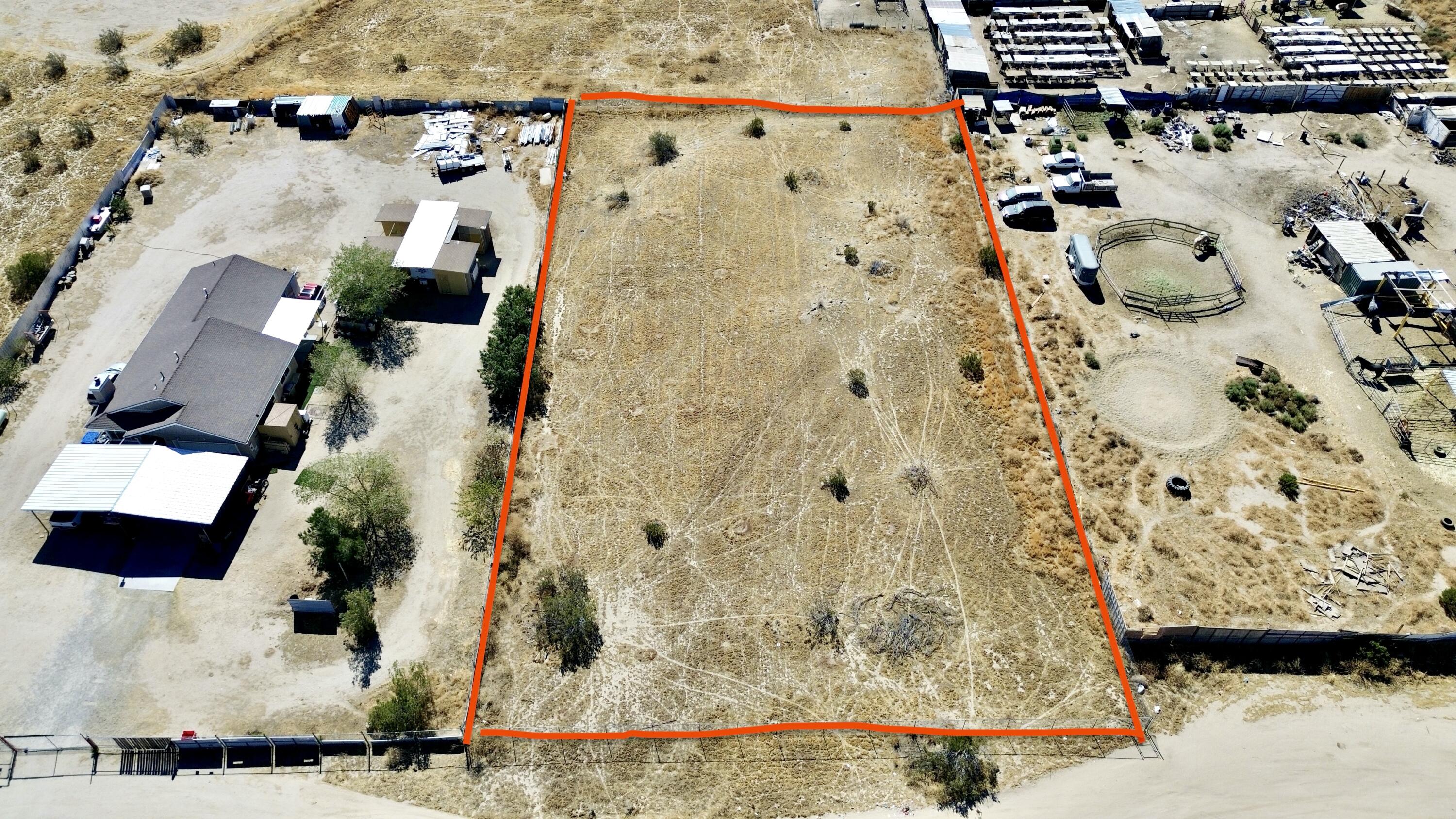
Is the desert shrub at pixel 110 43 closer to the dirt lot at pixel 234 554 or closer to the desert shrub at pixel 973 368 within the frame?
the dirt lot at pixel 234 554

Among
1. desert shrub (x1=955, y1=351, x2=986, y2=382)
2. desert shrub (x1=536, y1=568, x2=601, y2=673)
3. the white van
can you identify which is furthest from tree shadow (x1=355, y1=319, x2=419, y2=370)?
the white van

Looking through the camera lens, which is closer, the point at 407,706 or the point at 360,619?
the point at 407,706

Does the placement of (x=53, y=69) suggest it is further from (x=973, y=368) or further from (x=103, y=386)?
(x=973, y=368)

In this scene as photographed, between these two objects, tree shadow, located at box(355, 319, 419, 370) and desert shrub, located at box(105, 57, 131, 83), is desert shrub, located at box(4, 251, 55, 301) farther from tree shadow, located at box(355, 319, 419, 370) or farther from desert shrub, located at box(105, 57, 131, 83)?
desert shrub, located at box(105, 57, 131, 83)

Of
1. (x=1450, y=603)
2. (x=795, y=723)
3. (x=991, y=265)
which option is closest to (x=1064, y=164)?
(x=991, y=265)

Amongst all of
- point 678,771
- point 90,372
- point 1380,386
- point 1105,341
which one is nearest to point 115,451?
point 90,372

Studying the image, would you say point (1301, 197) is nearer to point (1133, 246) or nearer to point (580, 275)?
point (1133, 246)
